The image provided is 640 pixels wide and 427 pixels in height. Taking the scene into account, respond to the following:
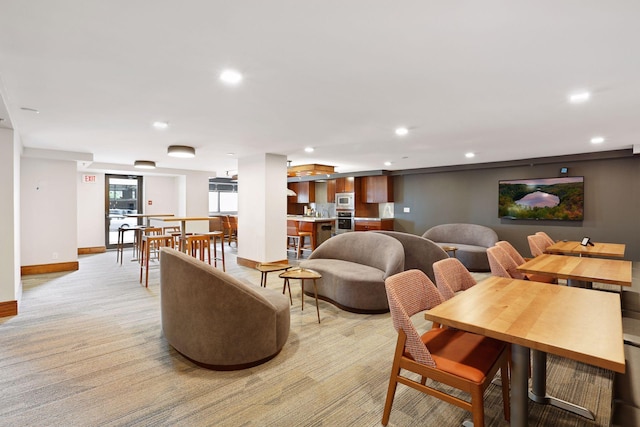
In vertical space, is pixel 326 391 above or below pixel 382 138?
below

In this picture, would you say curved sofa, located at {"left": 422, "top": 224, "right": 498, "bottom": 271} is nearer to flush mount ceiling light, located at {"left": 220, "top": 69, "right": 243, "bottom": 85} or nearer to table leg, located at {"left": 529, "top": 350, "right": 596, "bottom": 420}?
table leg, located at {"left": 529, "top": 350, "right": 596, "bottom": 420}

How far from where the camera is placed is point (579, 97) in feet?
10.1

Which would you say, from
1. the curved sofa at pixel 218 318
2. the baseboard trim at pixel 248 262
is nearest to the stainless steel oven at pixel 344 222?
the baseboard trim at pixel 248 262

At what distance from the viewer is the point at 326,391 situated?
7.59ft

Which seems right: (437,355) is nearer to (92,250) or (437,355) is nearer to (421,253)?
(421,253)

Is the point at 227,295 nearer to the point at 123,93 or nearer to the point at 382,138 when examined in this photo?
the point at 123,93

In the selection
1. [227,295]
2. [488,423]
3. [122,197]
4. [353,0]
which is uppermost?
[353,0]

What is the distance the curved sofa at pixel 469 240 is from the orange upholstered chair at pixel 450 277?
167 inches

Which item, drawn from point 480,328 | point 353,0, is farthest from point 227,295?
point 353,0

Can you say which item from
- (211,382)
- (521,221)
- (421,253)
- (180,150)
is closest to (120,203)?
(180,150)

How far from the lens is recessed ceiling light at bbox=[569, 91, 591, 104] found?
3.00 m

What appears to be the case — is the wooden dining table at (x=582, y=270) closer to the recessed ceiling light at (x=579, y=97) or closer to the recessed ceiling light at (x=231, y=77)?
→ the recessed ceiling light at (x=579, y=97)

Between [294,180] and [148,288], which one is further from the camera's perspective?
[294,180]

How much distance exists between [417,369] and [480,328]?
479 millimetres
